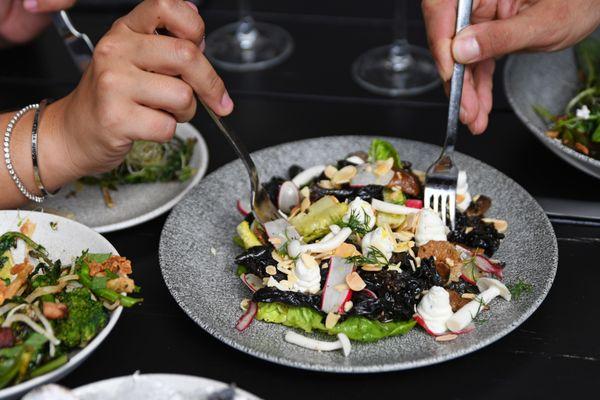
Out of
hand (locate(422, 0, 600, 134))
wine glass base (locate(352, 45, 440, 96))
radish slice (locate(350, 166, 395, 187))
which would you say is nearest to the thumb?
hand (locate(422, 0, 600, 134))

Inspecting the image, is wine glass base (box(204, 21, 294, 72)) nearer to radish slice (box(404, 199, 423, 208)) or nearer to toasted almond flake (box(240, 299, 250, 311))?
radish slice (box(404, 199, 423, 208))

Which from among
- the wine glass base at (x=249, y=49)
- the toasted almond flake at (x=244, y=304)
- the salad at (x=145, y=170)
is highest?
the toasted almond flake at (x=244, y=304)

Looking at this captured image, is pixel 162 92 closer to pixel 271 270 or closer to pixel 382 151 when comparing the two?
pixel 271 270

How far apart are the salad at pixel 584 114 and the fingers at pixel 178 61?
853 mm

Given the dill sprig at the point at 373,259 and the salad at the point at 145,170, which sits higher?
the dill sprig at the point at 373,259

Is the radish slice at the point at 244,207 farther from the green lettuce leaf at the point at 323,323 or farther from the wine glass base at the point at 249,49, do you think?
the wine glass base at the point at 249,49

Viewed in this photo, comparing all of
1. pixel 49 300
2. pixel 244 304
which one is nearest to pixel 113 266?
pixel 49 300

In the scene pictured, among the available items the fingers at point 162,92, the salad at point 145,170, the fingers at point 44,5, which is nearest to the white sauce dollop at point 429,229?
the fingers at point 162,92

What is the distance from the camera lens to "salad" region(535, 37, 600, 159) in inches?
75.1

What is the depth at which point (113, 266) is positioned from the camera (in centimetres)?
143

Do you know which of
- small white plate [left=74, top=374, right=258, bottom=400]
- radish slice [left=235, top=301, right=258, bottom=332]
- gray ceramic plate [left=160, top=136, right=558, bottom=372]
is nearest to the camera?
small white plate [left=74, top=374, right=258, bottom=400]

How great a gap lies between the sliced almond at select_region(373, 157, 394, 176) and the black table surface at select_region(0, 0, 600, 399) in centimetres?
41

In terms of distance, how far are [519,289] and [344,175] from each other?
0.46m

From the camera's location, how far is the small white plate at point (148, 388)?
45.6 inches
